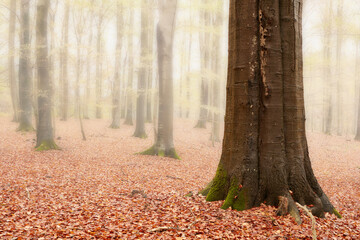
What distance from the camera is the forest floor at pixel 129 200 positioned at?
3.80 metres

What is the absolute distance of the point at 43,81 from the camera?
1149 centimetres

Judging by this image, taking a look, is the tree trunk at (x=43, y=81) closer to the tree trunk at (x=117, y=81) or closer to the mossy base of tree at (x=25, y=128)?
the mossy base of tree at (x=25, y=128)

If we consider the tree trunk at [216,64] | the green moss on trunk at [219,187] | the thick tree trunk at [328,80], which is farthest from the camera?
the thick tree trunk at [328,80]

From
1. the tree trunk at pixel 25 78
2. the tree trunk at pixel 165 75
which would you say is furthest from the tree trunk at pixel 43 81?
the tree trunk at pixel 165 75

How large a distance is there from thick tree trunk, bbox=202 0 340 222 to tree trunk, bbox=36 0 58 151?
984 centimetres

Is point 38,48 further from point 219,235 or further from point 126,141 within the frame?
point 219,235

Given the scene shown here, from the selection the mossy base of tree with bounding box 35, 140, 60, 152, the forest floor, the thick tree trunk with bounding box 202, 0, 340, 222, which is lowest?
the forest floor

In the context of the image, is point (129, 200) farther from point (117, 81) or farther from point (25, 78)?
point (117, 81)

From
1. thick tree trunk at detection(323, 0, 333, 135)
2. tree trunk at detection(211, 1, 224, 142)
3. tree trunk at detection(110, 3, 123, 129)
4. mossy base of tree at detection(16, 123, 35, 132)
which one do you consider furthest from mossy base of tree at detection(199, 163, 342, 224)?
thick tree trunk at detection(323, 0, 333, 135)

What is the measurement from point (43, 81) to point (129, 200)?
343 inches

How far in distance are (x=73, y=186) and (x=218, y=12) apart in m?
14.0

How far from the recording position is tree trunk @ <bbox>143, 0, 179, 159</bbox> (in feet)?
35.8

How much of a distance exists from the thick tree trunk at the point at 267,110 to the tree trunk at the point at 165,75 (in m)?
6.92

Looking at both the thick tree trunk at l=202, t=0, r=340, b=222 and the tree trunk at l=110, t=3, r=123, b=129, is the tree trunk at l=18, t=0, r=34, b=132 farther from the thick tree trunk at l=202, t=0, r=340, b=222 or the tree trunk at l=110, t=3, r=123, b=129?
the thick tree trunk at l=202, t=0, r=340, b=222
